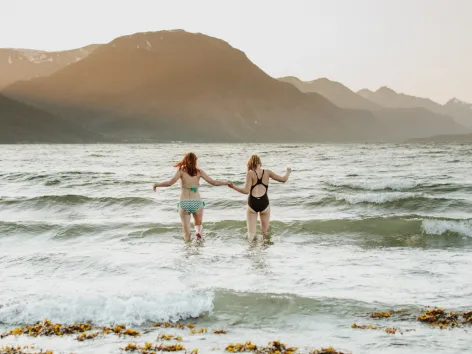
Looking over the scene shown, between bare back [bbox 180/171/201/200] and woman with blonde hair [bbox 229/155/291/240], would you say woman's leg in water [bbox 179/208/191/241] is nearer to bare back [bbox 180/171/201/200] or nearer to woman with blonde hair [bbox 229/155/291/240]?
bare back [bbox 180/171/201/200]

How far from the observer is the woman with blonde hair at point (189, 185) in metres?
11.8

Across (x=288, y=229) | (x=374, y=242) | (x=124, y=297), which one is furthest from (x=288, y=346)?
(x=288, y=229)

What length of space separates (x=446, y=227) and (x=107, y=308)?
9.89 metres

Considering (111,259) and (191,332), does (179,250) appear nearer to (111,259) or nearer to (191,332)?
(111,259)

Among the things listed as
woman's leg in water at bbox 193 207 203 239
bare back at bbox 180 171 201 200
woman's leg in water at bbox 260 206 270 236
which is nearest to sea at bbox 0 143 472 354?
woman's leg in water at bbox 193 207 203 239

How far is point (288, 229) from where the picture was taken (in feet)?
46.9

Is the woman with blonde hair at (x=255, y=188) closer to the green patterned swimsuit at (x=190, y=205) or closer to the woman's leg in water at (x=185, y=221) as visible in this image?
the green patterned swimsuit at (x=190, y=205)

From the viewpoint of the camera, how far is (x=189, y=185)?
11945mm

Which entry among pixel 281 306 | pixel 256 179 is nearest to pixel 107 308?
pixel 281 306

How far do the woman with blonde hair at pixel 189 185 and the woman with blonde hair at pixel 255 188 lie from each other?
0.51m

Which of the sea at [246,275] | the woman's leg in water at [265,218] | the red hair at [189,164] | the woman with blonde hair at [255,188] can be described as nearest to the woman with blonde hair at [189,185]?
the red hair at [189,164]

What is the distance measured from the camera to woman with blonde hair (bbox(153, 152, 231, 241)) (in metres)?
11.8

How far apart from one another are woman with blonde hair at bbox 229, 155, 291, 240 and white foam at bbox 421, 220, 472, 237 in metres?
4.52

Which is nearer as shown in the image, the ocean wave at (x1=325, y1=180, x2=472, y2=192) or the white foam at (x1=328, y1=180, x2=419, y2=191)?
the ocean wave at (x1=325, y1=180, x2=472, y2=192)
